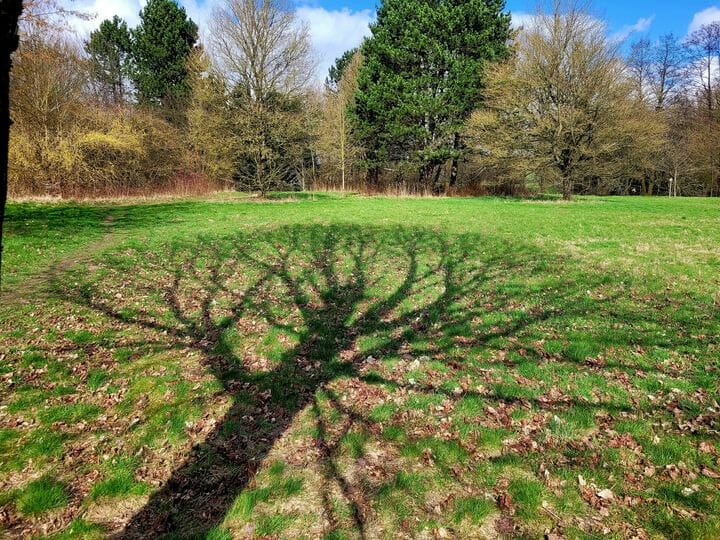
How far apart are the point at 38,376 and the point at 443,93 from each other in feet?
108

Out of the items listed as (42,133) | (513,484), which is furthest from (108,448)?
(42,133)

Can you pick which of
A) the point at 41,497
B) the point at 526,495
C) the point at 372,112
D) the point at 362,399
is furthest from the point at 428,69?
the point at 41,497

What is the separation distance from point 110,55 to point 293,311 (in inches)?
1741

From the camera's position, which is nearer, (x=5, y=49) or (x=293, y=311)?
(x=5, y=49)

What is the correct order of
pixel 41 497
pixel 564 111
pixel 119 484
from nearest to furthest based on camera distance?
1. pixel 41 497
2. pixel 119 484
3. pixel 564 111

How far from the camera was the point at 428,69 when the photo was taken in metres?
33.1

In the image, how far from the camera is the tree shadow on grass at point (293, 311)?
141 inches

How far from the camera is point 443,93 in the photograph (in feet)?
105

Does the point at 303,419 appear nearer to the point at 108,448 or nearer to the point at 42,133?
the point at 108,448

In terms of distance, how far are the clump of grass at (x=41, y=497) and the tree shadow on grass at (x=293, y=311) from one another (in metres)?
0.70

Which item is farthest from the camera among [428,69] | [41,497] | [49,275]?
[428,69]

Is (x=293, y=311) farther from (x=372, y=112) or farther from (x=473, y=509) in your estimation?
(x=372, y=112)

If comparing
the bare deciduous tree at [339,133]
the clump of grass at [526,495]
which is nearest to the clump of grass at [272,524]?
the clump of grass at [526,495]

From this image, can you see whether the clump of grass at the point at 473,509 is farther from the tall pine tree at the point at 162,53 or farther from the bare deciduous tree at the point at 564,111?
the tall pine tree at the point at 162,53
